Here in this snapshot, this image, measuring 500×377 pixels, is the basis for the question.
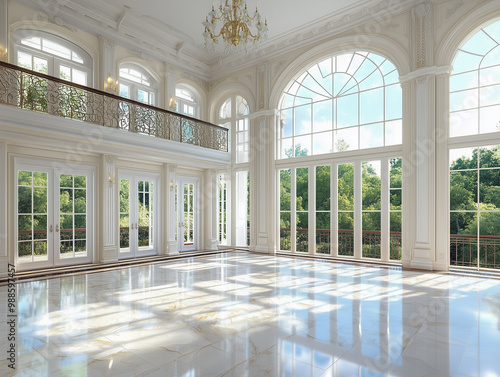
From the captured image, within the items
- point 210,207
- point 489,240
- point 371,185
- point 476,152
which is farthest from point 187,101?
point 489,240

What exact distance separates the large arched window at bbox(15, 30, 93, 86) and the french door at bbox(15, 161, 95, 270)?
7.90 ft

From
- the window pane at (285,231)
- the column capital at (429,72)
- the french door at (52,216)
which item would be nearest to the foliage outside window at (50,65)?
the french door at (52,216)

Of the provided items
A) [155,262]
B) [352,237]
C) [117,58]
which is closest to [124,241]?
[155,262]

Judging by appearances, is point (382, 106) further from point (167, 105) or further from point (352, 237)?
point (167, 105)

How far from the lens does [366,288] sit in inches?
220

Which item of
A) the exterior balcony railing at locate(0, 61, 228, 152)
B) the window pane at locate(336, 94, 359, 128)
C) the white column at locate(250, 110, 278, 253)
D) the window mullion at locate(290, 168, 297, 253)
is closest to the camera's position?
the exterior balcony railing at locate(0, 61, 228, 152)

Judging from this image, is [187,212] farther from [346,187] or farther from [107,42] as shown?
[107,42]

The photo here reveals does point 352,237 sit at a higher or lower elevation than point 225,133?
lower

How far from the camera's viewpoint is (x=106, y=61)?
886 cm

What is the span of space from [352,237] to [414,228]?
5.32 ft

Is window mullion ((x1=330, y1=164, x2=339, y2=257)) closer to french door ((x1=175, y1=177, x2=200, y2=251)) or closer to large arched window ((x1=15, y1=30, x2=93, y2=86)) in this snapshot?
french door ((x1=175, y1=177, x2=200, y2=251))

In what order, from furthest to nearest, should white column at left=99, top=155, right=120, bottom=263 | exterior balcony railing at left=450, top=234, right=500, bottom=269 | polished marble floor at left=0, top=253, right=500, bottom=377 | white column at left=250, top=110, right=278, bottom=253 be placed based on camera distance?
1. white column at left=250, top=110, right=278, bottom=253
2. white column at left=99, top=155, right=120, bottom=263
3. exterior balcony railing at left=450, top=234, right=500, bottom=269
4. polished marble floor at left=0, top=253, right=500, bottom=377

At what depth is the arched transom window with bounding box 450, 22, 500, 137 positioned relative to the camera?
6.93m

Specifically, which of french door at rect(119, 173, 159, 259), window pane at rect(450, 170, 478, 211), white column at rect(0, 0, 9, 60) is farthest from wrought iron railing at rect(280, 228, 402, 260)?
white column at rect(0, 0, 9, 60)
